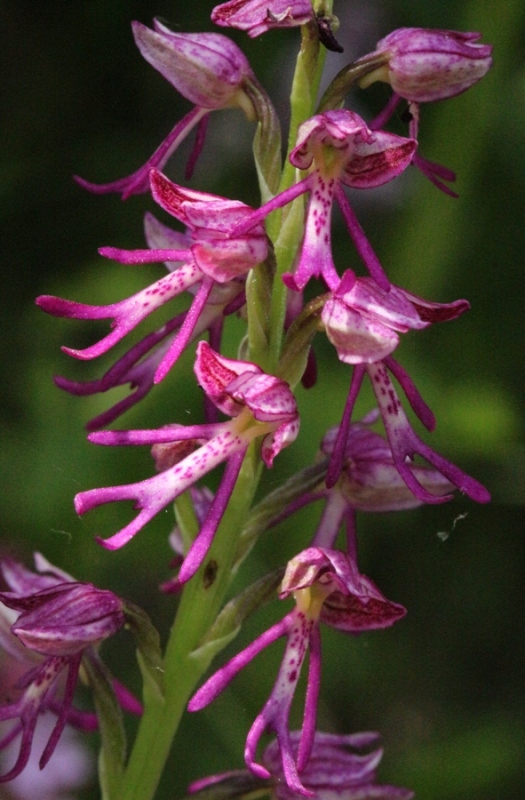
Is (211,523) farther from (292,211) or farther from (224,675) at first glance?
(292,211)

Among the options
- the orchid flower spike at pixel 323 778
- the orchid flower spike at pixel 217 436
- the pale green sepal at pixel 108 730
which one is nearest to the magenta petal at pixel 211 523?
the orchid flower spike at pixel 217 436

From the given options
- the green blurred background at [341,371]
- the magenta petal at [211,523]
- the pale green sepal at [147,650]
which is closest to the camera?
the magenta petal at [211,523]

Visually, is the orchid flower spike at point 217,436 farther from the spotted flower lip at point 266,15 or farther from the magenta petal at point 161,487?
the spotted flower lip at point 266,15

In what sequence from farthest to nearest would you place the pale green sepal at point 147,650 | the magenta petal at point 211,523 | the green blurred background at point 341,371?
the green blurred background at point 341,371 < the pale green sepal at point 147,650 < the magenta petal at point 211,523

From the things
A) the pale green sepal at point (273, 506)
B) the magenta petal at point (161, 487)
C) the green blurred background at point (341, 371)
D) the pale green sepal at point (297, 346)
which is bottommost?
the green blurred background at point (341, 371)

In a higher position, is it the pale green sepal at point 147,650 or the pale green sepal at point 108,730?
the pale green sepal at point 147,650

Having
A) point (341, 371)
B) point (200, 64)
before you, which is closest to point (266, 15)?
point (200, 64)

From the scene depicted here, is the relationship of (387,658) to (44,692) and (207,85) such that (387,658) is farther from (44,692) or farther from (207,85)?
(207,85)

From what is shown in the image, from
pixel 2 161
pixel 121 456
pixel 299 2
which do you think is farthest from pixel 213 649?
pixel 2 161
